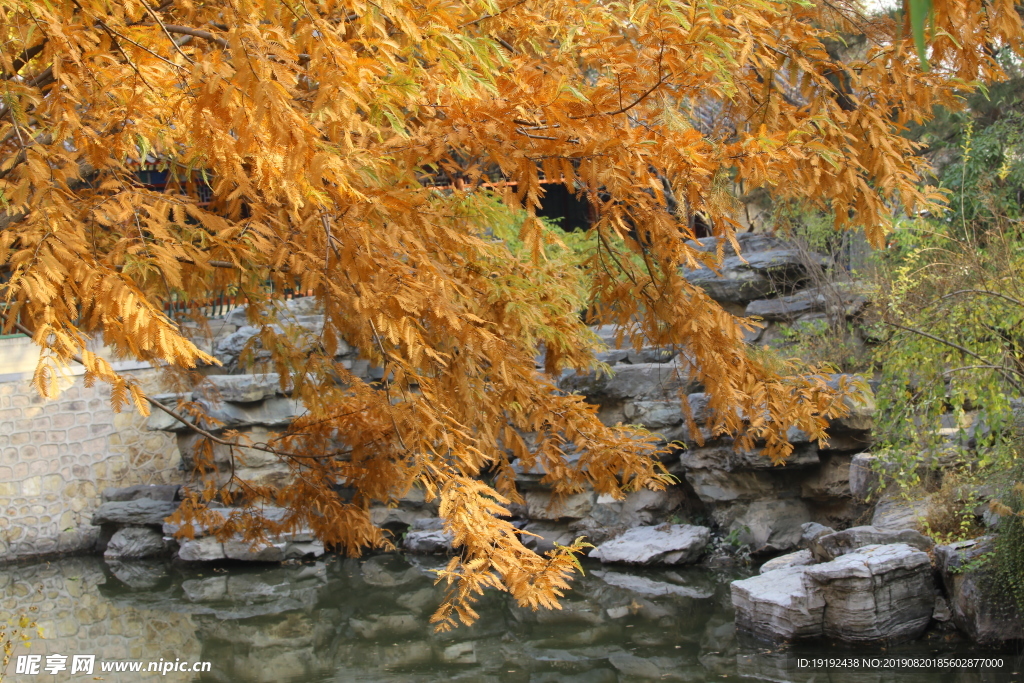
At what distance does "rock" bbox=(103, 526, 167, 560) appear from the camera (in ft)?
34.7

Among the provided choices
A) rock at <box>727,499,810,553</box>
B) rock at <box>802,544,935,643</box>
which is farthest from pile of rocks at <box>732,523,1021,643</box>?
rock at <box>727,499,810,553</box>

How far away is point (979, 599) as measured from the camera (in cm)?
576

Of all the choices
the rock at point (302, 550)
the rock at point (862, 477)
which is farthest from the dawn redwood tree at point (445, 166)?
the rock at point (302, 550)

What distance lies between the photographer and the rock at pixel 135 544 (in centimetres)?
1059

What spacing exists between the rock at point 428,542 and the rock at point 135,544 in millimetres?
3261

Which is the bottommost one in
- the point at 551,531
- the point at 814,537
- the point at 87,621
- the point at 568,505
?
the point at 87,621

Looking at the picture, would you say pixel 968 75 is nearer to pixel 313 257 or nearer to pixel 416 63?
pixel 416 63

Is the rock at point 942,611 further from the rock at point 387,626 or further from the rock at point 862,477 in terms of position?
the rock at point 387,626

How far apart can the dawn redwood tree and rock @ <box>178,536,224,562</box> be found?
6.96 metres

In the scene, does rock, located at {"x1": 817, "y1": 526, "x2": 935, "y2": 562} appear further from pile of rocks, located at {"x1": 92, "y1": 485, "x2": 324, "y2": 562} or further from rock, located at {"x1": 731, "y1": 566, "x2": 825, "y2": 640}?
pile of rocks, located at {"x1": 92, "y1": 485, "x2": 324, "y2": 562}

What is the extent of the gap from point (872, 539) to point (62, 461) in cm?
1023

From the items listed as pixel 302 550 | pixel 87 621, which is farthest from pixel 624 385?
pixel 87 621

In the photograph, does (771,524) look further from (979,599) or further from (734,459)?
(979,599)

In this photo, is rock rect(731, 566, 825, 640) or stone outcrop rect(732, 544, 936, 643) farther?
rock rect(731, 566, 825, 640)
